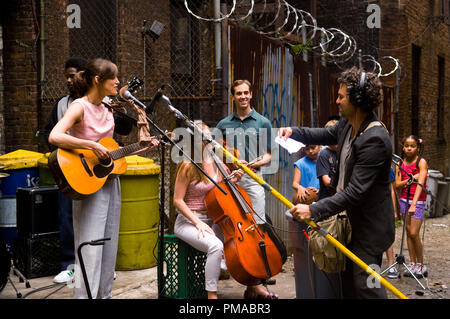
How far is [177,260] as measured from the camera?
4809mm

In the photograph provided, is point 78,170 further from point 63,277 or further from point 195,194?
point 63,277

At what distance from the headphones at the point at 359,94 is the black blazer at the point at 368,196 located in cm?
14

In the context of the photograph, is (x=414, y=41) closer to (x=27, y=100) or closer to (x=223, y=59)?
(x=223, y=59)

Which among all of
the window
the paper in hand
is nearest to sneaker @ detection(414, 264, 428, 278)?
the paper in hand

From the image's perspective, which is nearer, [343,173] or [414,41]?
[343,173]

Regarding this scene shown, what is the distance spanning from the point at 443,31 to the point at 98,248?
1487 cm

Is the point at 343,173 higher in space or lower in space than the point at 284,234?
higher

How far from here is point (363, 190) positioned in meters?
3.25

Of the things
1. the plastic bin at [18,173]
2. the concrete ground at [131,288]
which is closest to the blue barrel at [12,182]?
the plastic bin at [18,173]

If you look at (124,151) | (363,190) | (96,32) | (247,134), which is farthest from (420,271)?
(96,32)

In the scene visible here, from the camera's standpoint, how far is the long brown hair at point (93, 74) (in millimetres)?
3961

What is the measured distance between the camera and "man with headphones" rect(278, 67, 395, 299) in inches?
129

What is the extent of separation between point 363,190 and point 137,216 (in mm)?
3227

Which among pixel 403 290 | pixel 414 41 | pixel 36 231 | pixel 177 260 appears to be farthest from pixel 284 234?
pixel 414 41
